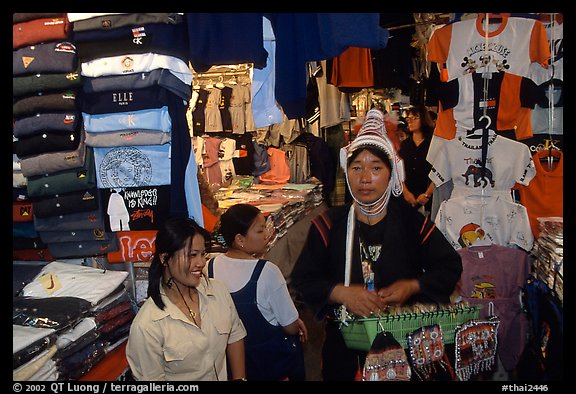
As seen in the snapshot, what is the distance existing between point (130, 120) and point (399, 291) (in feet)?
5.85

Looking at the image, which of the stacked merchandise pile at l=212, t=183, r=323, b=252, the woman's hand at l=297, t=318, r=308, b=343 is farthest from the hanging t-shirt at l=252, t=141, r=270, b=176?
the woman's hand at l=297, t=318, r=308, b=343

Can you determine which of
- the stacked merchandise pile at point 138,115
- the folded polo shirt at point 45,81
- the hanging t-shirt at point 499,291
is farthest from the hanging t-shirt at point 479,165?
the folded polo shirt at point 45,81

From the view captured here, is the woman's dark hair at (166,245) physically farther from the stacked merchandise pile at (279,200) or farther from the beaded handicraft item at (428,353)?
the beaded handicraft item at (428,353)

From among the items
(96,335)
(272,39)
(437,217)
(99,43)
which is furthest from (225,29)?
(96,335)

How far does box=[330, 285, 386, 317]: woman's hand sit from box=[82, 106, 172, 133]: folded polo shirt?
1337mm

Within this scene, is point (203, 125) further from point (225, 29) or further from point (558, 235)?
point (558, 235)

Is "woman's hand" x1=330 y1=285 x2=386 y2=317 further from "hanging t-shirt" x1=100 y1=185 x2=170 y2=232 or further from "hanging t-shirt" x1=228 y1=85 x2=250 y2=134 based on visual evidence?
"hanging t-shirt" x1=228 y1=85 x2=250 y2=134

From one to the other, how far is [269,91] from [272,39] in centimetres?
29

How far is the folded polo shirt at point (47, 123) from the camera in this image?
8.86 feet

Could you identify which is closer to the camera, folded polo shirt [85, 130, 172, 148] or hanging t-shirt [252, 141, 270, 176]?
folded polo shirt [85, 130, 172, 148]

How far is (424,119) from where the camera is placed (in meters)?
3.01

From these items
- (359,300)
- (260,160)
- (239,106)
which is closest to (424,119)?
(359,300)

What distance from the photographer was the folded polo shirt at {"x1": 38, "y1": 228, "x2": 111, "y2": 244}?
112 inches

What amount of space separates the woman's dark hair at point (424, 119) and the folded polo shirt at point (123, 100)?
150 cm
